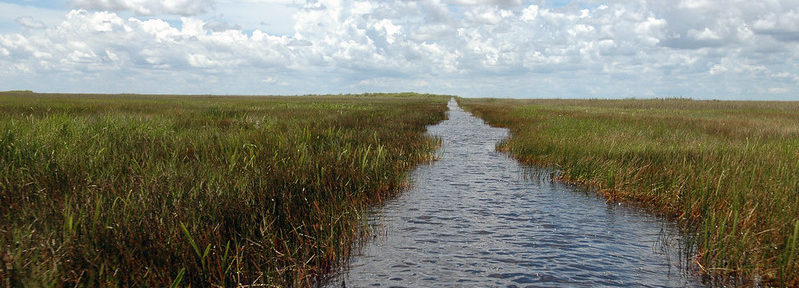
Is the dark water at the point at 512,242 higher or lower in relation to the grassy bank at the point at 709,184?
lower

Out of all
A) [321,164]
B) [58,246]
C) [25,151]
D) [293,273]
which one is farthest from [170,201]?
[25,151]

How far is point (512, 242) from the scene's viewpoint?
632 cm

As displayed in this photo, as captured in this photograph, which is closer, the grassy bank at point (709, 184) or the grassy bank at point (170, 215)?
the grassy bank at point (170, 215)

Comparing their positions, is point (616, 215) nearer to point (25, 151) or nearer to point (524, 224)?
point (524, 224)

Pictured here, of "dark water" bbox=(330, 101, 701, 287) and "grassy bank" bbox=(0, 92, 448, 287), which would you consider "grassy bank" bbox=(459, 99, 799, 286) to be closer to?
"dark water" bbox=(330, 101, 701, 287)

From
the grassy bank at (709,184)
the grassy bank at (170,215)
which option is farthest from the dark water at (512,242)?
the grassy bank at (170,215)

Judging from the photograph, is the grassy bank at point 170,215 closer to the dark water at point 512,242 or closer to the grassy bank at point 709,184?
the dark water at point 512,242

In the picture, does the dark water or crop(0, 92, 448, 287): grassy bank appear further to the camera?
the dark water

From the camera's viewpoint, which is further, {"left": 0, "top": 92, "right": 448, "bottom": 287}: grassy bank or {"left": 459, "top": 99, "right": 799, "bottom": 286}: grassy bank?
{"left": 459, "top": 99, "right": 799, "bottom": 286}: grassy bank

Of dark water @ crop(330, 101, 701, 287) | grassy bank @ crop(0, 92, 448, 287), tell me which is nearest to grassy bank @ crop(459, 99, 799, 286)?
dark water @ crop(330, 101, 701, 287)

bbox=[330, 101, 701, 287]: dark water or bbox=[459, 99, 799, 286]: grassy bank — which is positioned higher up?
bbox=[459, 99, 799, 286]: grassy bank

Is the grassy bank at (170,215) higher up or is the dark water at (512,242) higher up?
the grassy bank at (170,215)

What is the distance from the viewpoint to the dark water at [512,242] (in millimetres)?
5133

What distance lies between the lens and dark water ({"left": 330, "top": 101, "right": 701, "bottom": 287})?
5.13 meters
